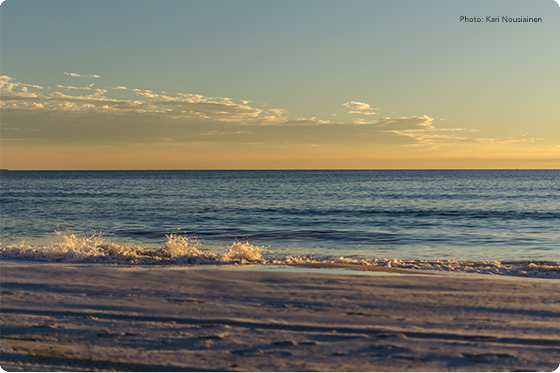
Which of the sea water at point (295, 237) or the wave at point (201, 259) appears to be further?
the sea water at point (295, 237)

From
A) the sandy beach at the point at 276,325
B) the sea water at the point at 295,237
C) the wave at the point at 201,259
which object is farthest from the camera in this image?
the sea water at the point at 295,237

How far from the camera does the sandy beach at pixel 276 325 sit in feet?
14.9

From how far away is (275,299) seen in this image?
274 inches

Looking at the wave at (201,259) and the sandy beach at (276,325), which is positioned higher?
the sandy beach at (276,325)

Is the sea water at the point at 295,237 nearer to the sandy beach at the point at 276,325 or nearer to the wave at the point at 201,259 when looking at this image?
the wave at the point at 201,259

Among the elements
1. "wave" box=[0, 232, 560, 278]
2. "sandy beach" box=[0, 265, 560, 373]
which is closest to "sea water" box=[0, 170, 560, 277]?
"wave" box=[0, 232, 560, 278]

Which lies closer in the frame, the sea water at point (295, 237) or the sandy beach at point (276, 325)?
the sandy beach at point (276, 325)

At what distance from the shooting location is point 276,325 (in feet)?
18.5

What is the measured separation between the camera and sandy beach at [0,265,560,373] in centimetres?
455

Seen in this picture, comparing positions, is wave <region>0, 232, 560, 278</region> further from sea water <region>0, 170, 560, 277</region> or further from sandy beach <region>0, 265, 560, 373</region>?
sandy beach <region>0, 265, 560, 373</region>

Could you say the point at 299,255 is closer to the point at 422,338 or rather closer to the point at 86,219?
the point at 422,338

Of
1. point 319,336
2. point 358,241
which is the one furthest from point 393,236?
point 319,336

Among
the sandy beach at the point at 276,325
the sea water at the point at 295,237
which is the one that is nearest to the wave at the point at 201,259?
the sea water at the point at 295,237

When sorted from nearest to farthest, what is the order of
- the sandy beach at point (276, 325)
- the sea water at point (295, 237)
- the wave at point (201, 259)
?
the sandy beach at point (276, 325) → the wave at point (201, 259) → the sea water at point (295, 237)
